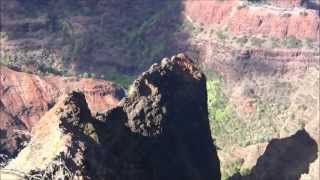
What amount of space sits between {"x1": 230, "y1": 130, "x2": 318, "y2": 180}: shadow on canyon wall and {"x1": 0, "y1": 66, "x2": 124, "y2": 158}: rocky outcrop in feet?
67.1

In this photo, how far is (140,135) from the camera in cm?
3888

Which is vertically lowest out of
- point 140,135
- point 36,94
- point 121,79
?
point 121,79

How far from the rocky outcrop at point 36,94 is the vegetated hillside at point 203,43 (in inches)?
232

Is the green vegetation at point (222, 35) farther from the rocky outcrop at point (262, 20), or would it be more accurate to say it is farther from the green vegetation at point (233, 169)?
the green vegetation at point (233, 169)

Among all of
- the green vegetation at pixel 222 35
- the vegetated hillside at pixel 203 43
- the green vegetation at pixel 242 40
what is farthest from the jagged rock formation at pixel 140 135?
the green vegetation at pixel 222 35

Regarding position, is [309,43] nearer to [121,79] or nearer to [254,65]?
[254,65]

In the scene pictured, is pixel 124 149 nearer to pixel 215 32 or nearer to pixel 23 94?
pixel 23 94

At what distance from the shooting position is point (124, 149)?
35656mm

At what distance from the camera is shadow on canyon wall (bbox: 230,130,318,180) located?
5109 cm

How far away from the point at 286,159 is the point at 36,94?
27.7 meters

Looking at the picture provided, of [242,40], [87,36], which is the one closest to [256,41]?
[242,40]

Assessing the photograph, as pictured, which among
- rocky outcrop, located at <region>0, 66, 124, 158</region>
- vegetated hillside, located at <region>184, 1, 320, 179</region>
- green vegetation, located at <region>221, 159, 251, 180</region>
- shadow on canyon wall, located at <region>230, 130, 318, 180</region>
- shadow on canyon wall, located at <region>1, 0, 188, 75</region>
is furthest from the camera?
shadow on canyon wall, located at <region>1, 0, 188, 75</region>

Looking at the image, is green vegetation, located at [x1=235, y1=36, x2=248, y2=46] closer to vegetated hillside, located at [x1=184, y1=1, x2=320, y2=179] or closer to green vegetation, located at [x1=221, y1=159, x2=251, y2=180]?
vegetated hillside, located at [x1=184, y1=1, x2=320, y2=179]

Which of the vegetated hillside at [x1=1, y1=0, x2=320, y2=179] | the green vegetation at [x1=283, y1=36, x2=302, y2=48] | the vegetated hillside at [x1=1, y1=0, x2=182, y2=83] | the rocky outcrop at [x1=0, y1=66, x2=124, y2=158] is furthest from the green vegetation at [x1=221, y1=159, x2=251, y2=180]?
the green vegetation at [x1=283, y1=36, x2=302, y2=48]
